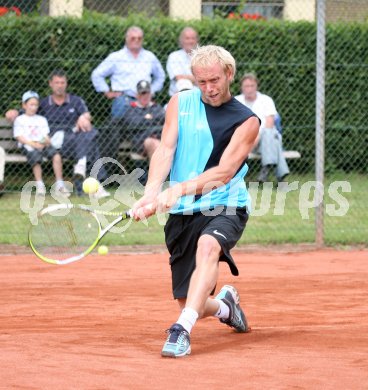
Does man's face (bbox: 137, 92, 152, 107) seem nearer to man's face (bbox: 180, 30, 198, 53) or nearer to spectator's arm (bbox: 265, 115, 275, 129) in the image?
man's face (bbox: 180, 30, 198, 53)

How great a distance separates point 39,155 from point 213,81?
6092 mm

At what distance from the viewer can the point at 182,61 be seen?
1254cm

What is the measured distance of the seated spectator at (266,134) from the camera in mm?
12477

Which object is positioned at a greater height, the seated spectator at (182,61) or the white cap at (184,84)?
the seated spectator at (182,61)

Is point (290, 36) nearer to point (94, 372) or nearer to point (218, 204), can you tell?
point (218, 204)

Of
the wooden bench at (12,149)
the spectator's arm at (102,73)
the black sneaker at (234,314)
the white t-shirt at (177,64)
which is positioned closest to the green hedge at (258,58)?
the spectator's arm at (102,73)

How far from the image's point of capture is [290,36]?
13930 millimetres

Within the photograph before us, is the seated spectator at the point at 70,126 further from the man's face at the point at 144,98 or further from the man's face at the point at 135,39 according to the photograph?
the man's face at the point at 135,39

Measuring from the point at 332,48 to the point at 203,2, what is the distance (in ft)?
6.23

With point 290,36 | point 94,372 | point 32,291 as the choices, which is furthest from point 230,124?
point 290,36

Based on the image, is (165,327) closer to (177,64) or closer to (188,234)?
(188,234)

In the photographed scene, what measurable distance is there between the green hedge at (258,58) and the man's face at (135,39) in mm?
471

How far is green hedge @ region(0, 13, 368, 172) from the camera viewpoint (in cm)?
1252

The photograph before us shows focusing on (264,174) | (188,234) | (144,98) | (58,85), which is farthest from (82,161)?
(188,234)
